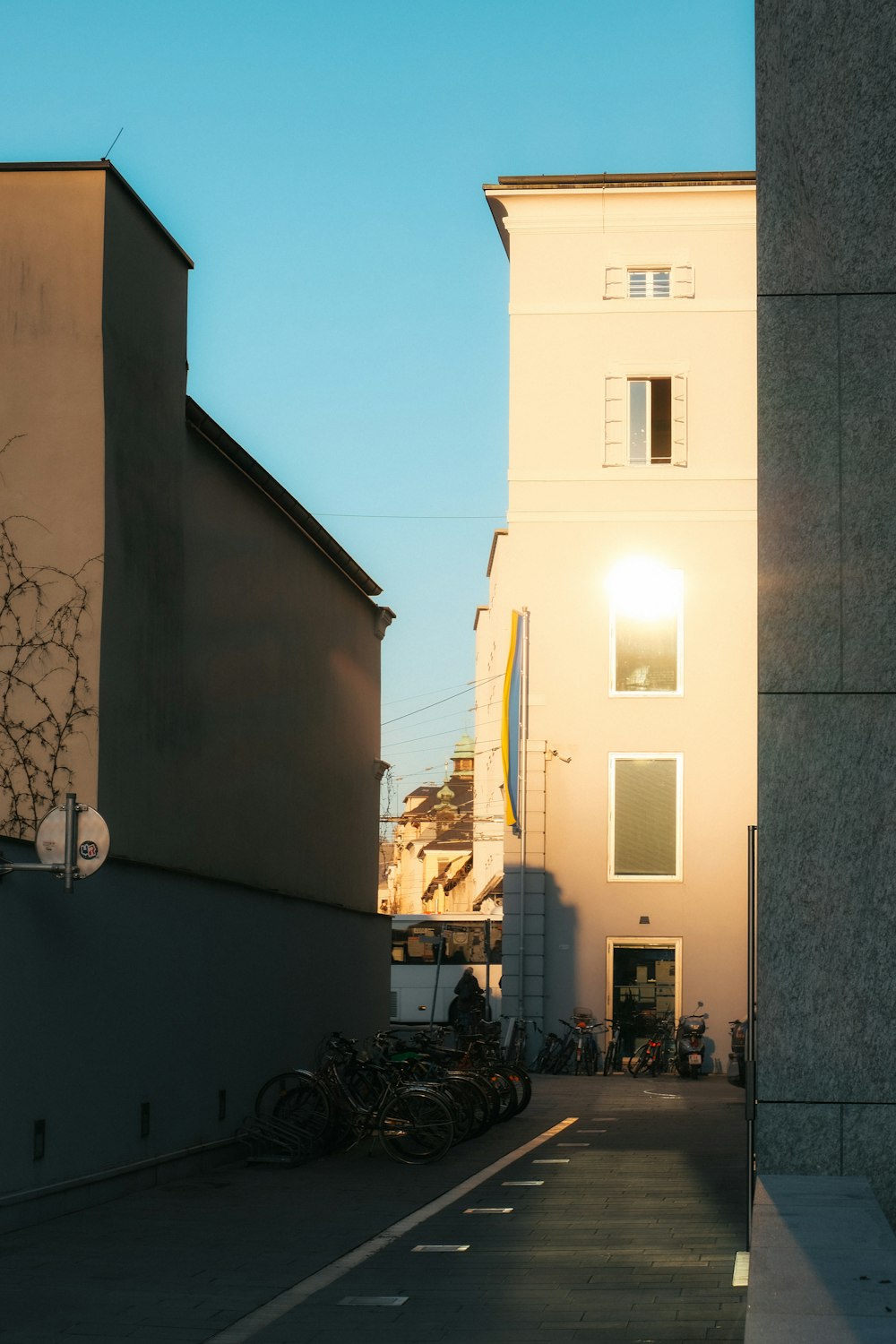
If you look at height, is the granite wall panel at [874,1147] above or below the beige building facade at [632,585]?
below

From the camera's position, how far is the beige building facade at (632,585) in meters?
30.9

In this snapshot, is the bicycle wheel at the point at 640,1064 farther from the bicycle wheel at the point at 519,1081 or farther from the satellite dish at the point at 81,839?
the satellite dish at the point at 81,839

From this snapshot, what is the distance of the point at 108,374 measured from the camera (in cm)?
1282

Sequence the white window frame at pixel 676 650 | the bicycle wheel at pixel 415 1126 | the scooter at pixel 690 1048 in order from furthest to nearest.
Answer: the white window frame at pixel 676 650, the scooter at pixel 690 1048, the bicycle wheel at pixel 415 1126

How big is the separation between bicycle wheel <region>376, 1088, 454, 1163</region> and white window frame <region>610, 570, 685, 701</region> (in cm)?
1752

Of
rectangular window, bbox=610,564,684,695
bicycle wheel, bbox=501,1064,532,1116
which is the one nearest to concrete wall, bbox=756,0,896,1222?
bicycle wheel, bbox=501,1064,532,1116

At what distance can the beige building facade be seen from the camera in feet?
102

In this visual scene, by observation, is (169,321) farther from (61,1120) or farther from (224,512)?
(61,1120)

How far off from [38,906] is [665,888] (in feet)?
69.1

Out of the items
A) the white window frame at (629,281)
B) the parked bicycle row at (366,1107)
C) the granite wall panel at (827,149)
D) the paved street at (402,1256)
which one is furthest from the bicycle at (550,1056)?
the granite wall panel at (827,149)

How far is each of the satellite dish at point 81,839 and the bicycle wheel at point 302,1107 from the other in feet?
Answer: 17.6

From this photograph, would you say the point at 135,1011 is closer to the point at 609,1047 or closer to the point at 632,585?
the point at 609,1047

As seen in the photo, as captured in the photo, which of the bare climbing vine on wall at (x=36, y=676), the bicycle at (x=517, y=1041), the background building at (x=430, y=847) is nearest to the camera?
the bare climbing vine on wall at (x=36, y=676)

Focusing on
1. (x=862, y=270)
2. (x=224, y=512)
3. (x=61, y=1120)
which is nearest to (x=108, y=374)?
(x=224, y=512)
